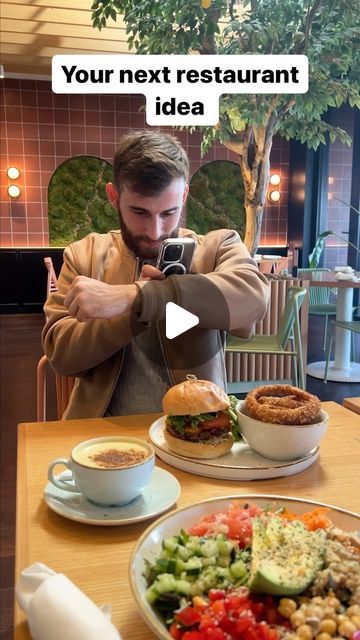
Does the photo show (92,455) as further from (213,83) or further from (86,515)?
(213,83)

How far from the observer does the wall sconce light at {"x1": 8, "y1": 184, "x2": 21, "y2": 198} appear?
500 centimetres

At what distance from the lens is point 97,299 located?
767 millimetres

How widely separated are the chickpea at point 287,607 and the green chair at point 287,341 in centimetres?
193

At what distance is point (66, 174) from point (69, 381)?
4.28 m

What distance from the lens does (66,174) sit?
198 inches

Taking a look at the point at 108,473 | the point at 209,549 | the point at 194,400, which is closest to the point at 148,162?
the point at 194,400

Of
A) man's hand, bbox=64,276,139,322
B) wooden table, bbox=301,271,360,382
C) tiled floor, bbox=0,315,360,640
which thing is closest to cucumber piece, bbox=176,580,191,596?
man's hand, bbox=64,276,139,322

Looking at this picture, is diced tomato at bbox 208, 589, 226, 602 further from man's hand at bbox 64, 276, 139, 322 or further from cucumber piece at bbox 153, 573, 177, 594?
man's hand at bbox 64, 276, 139, 322

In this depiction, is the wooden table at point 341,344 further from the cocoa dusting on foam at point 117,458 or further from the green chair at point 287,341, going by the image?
the cocoa dusting on foam at point 117,458

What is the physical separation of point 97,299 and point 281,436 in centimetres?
32

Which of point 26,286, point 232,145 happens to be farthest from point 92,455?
point 26,286

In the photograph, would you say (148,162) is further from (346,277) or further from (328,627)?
(346,277)

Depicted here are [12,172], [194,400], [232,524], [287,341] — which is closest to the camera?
[232,524]

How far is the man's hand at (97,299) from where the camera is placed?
2.49 feet
